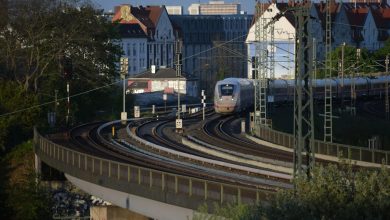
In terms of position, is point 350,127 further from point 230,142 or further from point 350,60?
point 350,60

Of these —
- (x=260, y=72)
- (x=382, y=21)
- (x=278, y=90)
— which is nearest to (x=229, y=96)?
(x=260, y=72)

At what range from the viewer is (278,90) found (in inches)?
3359

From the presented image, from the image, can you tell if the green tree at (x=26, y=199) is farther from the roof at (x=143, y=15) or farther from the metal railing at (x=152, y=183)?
the roof at (x=143, y=15)

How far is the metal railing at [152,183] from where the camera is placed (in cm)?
3050

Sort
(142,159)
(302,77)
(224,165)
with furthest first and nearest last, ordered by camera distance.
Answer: (142,159), (224,165), (302,77)

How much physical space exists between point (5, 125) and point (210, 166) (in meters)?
21.6

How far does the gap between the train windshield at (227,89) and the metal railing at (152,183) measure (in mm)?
26176

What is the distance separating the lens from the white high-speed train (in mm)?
73500

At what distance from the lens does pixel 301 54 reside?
2781 cm

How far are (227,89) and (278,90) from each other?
12553 mm

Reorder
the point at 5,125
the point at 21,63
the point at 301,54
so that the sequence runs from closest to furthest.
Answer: the point at 301,54 → the point at 5,125 → the point at 21,63

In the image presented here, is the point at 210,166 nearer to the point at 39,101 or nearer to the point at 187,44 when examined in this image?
the point at 39,101

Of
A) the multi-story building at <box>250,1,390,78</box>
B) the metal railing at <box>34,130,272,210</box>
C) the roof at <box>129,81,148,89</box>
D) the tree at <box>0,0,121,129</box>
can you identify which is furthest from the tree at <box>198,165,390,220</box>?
the multi-story building at <box>250,1,390,78</box>

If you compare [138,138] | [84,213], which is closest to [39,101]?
[138,138]
